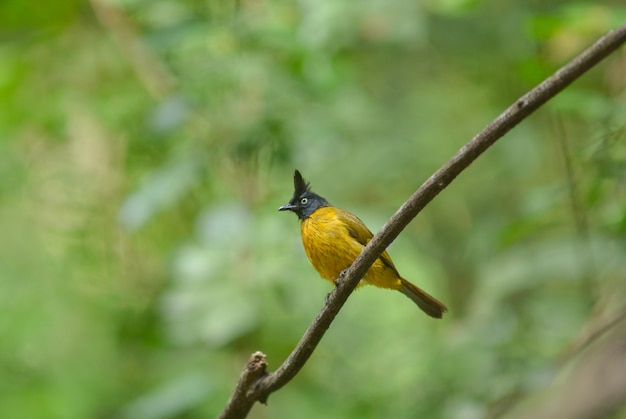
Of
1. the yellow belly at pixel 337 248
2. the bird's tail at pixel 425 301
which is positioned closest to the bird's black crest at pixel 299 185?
the yellow belly at pixel 337 248

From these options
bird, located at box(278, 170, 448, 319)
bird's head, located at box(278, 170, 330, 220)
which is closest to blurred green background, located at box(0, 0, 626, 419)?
bird's head, located at box(278, 170, 330, 220)

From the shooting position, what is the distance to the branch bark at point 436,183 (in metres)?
1.64

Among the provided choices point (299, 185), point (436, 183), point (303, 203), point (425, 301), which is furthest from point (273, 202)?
point (436, 183)

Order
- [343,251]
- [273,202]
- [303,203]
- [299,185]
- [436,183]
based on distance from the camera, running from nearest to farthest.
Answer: [436,183], [343,251], [299,185], [303,203], [273,202]

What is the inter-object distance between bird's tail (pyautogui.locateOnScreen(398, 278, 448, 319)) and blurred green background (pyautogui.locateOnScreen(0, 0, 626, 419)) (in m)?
0.43

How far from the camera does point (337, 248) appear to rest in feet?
11.5

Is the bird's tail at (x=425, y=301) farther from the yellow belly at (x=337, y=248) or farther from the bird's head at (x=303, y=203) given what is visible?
the bird's head at (x=303, y=203)

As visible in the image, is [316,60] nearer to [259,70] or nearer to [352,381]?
[259,70]

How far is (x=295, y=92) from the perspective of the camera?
442 centimetres

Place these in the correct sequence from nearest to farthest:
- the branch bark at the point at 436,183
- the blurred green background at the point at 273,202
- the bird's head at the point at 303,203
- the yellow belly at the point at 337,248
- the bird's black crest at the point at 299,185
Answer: the branch bark at the point at 436,183
the yellow belly at the point at 337,248
the bird's black crest at the point at 299,185
the bird's head at the point at 303,203
the blurred green background at the point at 273,202

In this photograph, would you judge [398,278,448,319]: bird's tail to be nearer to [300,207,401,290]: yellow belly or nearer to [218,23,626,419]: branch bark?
[300,207,401,290]: yellow belly

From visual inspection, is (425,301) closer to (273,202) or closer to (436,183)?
(273,202)

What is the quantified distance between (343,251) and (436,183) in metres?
1.66

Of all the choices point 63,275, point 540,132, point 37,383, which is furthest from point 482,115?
point 37,383
